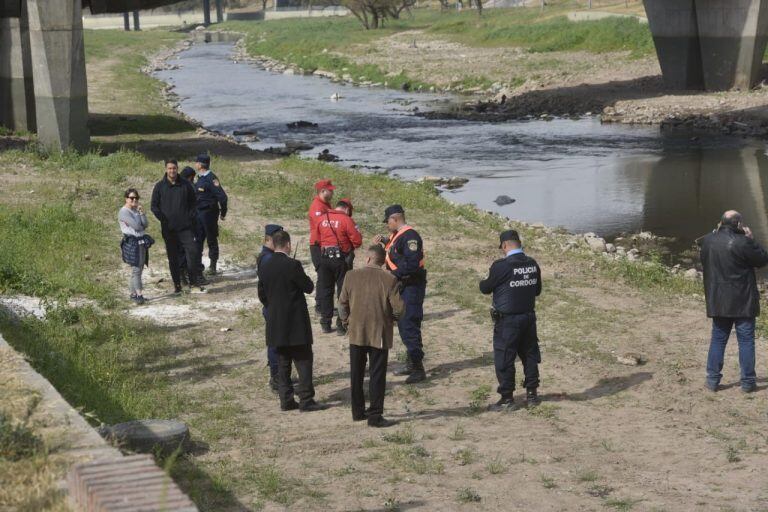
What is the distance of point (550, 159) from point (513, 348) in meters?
23.5

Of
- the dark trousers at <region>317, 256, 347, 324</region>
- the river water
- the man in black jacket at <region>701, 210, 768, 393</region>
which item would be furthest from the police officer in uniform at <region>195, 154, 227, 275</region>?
the river water

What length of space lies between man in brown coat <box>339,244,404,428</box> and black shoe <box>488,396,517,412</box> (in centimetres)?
122

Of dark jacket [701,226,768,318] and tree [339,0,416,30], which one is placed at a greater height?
tree [339,0,416,30]

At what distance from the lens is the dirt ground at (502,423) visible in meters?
9.09

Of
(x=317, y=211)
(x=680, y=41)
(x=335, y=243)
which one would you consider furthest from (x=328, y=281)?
(x=680, y=41)

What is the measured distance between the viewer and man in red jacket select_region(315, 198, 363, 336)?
13.5 meters

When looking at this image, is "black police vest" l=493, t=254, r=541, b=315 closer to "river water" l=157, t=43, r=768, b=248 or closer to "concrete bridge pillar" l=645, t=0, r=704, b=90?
"river water" l=157, t=43, r=768, b=248

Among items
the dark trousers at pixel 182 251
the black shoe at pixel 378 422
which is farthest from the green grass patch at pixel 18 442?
the dark trousers at pixel 182 251

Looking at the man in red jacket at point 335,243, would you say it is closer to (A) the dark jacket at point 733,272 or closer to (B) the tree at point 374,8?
(A) the dark jacket at point 733,272

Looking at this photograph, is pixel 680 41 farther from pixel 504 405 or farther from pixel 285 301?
pixel 285 301

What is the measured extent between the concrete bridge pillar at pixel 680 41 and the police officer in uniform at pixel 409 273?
3718 cm

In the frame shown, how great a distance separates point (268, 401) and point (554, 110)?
36785mm

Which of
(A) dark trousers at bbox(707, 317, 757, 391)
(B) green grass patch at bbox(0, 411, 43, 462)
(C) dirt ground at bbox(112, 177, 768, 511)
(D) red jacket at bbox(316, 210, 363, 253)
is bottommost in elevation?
(C) dirt ground at bbox(112, 177, 768, 511)

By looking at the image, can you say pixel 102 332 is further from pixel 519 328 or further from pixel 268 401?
pixel 519 328
